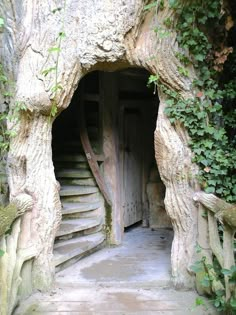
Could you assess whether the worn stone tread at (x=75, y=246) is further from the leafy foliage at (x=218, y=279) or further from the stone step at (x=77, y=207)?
the leafy foliage at (x=218, y=279)

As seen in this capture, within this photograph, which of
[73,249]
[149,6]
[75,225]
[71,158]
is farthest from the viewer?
[71,158]

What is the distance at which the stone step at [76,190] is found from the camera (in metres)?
4.79

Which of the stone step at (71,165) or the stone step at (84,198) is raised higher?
the stone step at (71,165)

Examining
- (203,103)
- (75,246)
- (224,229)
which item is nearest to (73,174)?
(75,246)

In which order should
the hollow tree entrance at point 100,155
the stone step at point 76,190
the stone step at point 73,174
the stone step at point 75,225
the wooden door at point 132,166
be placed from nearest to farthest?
the stone step at point 75,225 < the stone step at point 76,190 < the hollow tree entrance at point 100,155 < the stone step at point 73,174 < the wooden door at point 132,166

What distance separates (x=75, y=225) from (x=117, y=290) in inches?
47.0

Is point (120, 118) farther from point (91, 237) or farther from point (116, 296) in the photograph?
point (116, 296)

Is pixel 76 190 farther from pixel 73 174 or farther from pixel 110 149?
pixel 110 149

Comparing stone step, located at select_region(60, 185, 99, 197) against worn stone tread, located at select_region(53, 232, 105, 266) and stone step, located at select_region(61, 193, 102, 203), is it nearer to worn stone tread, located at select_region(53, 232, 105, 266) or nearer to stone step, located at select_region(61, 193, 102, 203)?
stone step, located at select_region(61, 193, 102, 203)

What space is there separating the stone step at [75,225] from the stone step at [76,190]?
36 cm

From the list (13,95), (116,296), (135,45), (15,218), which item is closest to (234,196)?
(116,296)

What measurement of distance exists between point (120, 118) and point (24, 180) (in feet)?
8.00

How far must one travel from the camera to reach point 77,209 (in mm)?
4672

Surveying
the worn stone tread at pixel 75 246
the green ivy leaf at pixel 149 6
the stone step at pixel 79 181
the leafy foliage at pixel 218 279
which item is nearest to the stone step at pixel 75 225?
the worn stone tread at pixel 75 246
